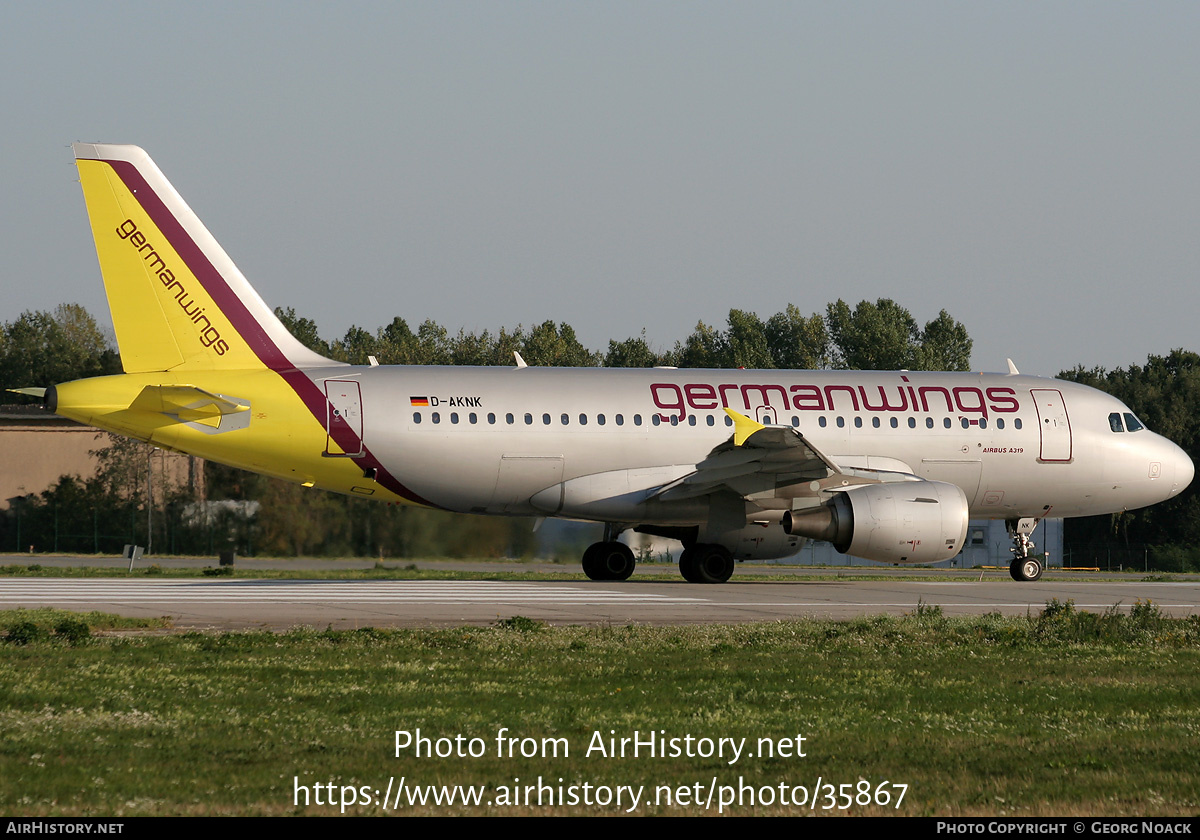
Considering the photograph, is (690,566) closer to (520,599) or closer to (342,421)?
(520,599)

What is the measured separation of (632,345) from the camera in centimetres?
8731

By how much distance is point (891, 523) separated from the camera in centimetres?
2334

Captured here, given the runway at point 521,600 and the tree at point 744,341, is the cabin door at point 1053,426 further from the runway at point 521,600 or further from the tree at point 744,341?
the tree at point 744,341

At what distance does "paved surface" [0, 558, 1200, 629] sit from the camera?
55.9 ft

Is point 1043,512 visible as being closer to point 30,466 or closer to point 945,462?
point 945,462

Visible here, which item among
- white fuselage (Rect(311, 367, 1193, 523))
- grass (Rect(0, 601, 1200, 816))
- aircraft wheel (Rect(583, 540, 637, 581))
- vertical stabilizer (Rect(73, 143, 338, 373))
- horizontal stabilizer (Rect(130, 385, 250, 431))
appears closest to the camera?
grass (Rect(0, 601, 1200, 816))

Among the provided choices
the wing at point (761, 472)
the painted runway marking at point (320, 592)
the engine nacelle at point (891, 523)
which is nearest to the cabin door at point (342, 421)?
the painted runway marking at point (320, 592)

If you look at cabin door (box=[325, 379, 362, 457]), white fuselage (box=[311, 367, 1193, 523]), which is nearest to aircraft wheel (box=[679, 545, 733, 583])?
white fuselage (box=[311, 367, 1193, 523])

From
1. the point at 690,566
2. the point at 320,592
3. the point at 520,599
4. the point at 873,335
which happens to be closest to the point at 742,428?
the point at 690,566

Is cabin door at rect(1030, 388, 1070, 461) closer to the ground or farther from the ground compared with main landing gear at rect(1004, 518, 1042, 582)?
farther from the ground

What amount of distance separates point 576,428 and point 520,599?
489 centimetres

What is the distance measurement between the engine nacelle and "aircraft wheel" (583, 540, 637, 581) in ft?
13.2

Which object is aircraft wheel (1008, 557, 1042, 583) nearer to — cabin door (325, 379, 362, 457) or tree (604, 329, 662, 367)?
cabin door (325, 379, 362, 457)

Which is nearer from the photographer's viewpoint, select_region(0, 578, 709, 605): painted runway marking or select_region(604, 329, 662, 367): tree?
select_region(0, 578, 709, 605): painted runway marking
